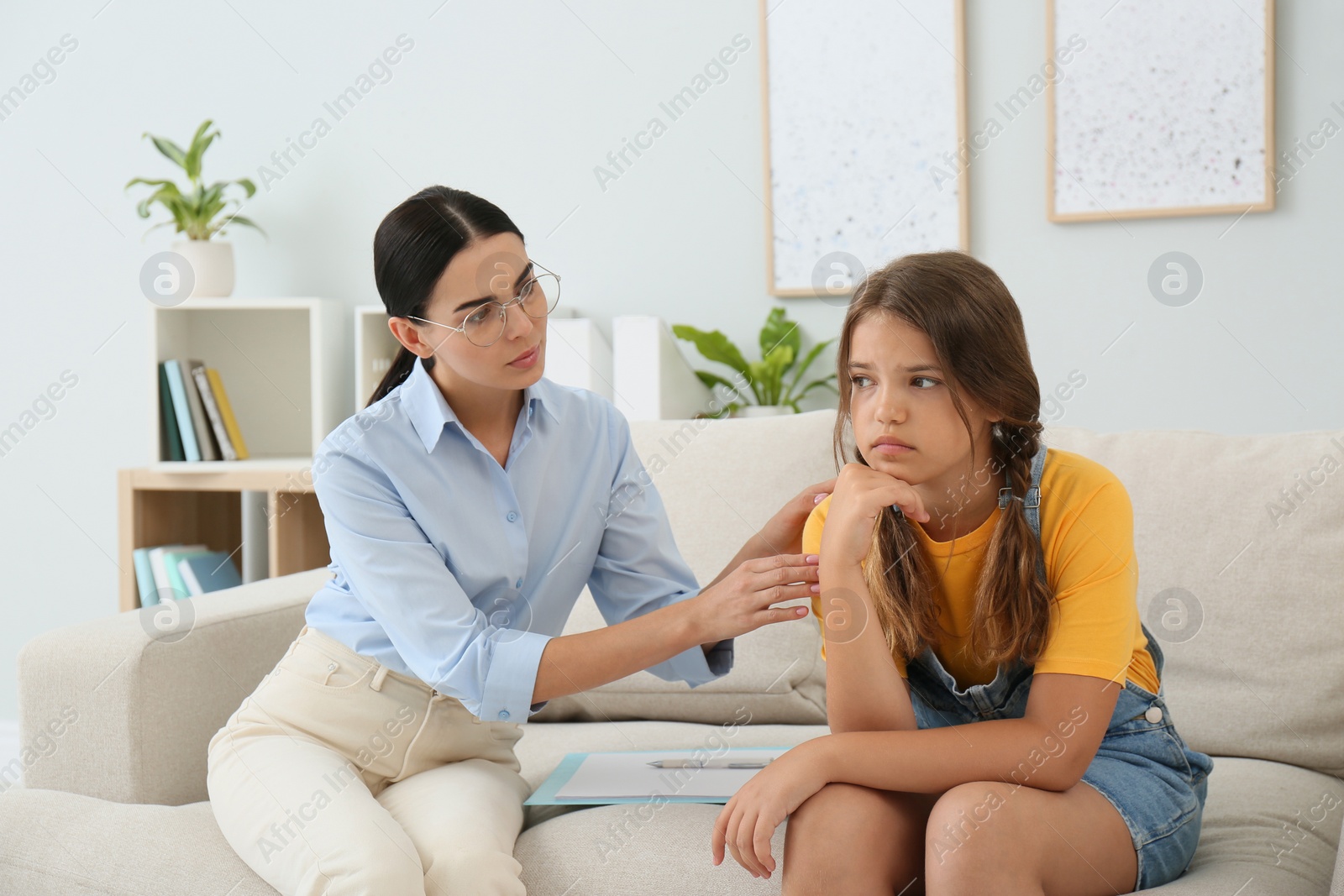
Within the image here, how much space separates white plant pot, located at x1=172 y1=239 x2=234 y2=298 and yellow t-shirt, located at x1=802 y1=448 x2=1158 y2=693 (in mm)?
2122

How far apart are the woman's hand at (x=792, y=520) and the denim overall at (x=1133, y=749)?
0.23m

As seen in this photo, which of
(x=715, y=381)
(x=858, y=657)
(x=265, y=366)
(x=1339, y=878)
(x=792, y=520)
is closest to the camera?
(x=1339, y=878)

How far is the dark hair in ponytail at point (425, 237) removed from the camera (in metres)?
1.32

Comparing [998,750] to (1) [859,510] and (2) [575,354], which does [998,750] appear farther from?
(2) [575,354]

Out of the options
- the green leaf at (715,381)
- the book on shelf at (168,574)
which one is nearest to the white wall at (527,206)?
the green leaf at (715,381)

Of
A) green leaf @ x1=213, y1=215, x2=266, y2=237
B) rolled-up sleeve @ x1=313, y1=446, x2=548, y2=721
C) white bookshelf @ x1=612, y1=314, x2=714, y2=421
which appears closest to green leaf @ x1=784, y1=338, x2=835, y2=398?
white bookshelf @ x1=612, y1=314, x2=714, y2=421

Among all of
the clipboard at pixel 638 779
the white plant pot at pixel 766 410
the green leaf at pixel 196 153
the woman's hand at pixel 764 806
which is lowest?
the clipboard at pixel 638 779

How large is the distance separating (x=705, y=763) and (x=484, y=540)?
44cm

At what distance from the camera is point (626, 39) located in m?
2.73

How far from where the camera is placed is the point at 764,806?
1.04 m

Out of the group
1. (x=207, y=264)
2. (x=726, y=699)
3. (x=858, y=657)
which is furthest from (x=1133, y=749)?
(x=207, y=264)

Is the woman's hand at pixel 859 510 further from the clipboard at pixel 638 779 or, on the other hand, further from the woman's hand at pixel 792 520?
the clipboard at pixel 638 779

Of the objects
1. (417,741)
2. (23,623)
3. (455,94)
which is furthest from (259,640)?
(23,623)

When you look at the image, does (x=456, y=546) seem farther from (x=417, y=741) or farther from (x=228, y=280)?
(x=228, y=280)
